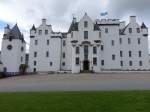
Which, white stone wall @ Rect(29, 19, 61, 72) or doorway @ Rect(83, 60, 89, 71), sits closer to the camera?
doorway @ Rect(83, 60, 89, 71)

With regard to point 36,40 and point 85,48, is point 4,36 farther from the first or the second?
point 85,48

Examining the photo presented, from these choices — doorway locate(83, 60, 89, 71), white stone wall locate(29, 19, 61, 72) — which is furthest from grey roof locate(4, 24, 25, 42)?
doorway locate(83, 60, 89, 71)

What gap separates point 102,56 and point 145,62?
11543mm

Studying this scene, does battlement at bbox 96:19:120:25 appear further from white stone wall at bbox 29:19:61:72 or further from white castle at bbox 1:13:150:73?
white stone wall at bbox 29:19:61:72

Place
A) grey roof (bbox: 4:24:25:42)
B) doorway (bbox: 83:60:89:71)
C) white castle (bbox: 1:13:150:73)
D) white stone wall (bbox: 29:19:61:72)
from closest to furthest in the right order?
1. doorway (bbox: 83:60:89:71)
2. white castle (bbox: 1:13:150:73)
3. white stone wall (bbox: 29:19:61:72)
4. grey roof (bbox: 4:24:25:42)

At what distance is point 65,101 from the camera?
1148cm

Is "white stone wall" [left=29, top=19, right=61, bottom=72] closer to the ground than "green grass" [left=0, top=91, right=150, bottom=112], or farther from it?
farther from it

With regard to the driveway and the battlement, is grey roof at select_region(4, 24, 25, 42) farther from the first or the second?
the driveway

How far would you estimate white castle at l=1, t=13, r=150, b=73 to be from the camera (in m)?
58.8

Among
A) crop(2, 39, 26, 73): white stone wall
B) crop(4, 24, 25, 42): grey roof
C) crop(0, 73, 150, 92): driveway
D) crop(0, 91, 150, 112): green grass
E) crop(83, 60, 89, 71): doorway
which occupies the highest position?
crop(4, 24, 25, 42): grey roof

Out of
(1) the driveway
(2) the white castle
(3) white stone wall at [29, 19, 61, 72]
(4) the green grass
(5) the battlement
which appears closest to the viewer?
(4) the green grass

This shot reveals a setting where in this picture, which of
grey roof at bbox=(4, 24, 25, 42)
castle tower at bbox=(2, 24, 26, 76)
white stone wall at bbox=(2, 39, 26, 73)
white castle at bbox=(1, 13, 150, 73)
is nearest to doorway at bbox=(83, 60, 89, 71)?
white castle at bbox=(1, 13, 150, 73)

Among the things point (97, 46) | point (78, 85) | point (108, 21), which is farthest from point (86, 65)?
point (78, 85)

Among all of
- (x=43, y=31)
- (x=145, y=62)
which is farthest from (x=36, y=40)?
(x=145, y=62)
